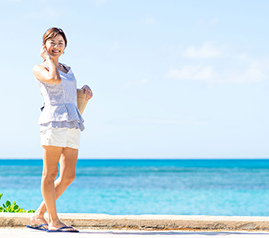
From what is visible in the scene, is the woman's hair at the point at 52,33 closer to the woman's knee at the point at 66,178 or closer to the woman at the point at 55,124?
the woman at the point at 55,124

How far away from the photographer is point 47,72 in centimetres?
383

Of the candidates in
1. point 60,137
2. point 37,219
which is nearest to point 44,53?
point 60,137

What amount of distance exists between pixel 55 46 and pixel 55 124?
2.46ft

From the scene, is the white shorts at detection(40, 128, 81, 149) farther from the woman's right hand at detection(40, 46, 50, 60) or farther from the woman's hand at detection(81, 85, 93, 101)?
the woman's right hand at detection(40, 46, 50, 60)

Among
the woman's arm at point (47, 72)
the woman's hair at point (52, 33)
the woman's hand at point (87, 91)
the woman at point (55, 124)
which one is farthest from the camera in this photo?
the woman's hand at point (87, 91)

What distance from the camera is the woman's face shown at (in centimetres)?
400

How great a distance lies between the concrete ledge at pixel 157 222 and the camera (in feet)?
14.2

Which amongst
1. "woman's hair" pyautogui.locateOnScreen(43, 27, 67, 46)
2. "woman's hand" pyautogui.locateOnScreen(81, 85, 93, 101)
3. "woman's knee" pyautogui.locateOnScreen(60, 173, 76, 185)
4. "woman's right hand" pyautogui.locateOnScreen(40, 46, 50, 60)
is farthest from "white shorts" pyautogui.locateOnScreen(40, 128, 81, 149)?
"woman's hair" pyautogui.locateOnScreen(43, 27, 67, 46)

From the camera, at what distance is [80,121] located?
4.04 m

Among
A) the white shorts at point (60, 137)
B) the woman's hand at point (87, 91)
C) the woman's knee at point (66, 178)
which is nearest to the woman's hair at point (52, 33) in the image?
the woman's hand at point (87, 91)

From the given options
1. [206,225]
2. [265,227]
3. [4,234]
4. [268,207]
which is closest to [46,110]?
[4,234]

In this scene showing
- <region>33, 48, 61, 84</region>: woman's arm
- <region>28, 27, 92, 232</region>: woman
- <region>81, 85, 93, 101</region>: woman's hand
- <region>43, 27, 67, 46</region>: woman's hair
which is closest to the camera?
<region>33, 48, 61, 84</region>: woman's arm

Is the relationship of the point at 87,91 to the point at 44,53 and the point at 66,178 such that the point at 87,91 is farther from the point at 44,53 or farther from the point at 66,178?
the point at 66,178

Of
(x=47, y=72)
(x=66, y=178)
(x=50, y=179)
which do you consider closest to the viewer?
(x=47, y=72)
